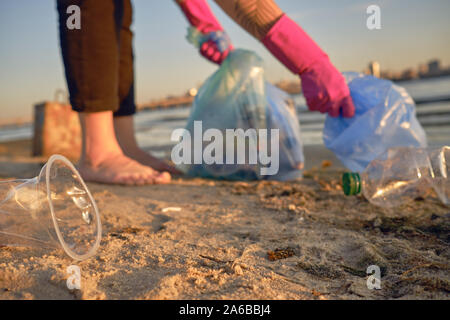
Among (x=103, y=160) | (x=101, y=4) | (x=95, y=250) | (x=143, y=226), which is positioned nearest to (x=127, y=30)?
(x=101, y=4)

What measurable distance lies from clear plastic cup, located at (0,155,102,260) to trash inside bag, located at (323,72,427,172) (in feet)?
4.13

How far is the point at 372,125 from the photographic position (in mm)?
1862

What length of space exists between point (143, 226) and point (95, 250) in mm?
330

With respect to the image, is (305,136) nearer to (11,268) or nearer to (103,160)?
(103,160)

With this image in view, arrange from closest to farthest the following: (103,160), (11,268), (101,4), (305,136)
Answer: (11,268) < (101,4) < (103,160) < (305,136)

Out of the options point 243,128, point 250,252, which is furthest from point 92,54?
point 250,252

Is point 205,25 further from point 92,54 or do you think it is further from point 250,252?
point 250,252

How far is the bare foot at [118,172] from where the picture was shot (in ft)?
6.46

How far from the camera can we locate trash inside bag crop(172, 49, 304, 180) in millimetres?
2068

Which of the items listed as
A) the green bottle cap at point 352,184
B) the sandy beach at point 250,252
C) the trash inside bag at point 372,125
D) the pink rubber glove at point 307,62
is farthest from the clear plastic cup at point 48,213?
the trash inside bag at point 372,125

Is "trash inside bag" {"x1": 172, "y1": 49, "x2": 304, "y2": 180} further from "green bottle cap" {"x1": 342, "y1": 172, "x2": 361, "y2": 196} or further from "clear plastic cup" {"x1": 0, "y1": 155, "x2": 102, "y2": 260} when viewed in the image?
"clear plastic cup" {"x1": 0, "y1": 155, "x2": 102, "y2": 260}

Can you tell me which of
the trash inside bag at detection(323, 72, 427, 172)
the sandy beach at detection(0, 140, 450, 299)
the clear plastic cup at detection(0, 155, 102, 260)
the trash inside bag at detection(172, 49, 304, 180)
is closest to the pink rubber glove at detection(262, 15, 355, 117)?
the trash inside bag at detection(323, 72, 427, 172)

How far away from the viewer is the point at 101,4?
5.98ft
